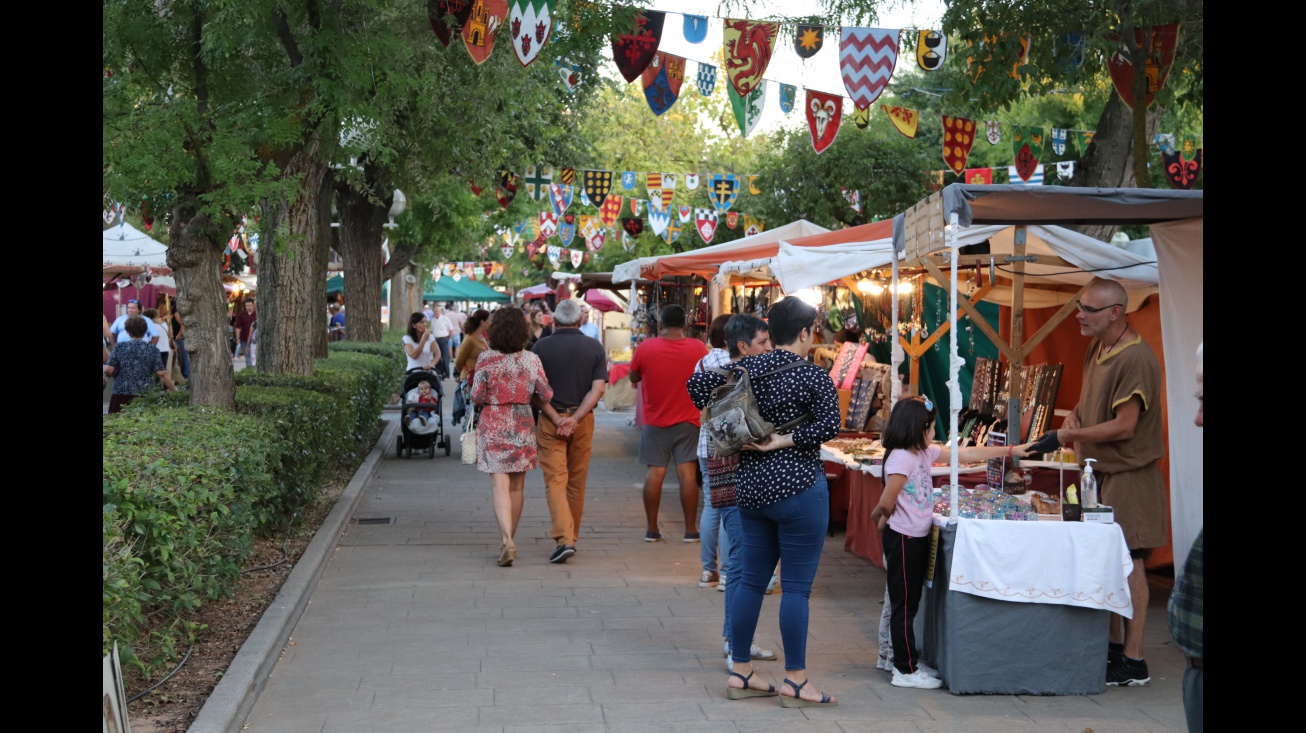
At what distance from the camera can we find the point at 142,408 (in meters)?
9.81

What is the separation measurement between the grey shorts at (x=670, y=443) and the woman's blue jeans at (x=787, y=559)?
383 centimetres

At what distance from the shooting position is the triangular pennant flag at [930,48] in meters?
12.4

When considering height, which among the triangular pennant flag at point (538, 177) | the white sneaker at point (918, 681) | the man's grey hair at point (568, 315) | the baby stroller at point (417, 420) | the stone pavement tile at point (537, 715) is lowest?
the stone pavement tile at point (537, 715)

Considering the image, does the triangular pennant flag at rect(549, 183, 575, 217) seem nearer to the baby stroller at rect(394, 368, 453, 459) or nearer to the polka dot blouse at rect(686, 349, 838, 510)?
the baby stroller at rect(394, 368, 453, 459)

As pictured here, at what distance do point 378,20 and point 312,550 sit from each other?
15.4 ft

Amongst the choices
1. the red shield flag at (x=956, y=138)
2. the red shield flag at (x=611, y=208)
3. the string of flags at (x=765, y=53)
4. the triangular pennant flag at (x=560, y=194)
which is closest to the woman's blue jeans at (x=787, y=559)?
the string of flags at (x=765, y=53)

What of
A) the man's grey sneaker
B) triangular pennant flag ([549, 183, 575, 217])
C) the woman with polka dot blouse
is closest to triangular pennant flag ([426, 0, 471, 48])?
the man's grey sneaker

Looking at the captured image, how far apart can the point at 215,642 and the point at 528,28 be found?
6.01 meters

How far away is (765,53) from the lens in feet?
40.9

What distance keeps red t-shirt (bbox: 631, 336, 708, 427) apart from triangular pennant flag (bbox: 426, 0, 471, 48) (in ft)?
11.2

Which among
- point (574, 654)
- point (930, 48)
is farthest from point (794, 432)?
point (930, 48)

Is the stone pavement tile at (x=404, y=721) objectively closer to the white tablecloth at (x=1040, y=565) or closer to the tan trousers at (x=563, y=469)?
the white tablecloth at (x=1040, y=565)

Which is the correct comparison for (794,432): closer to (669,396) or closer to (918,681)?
(918,681)

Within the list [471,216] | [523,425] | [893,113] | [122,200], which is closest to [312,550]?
[523,425]
